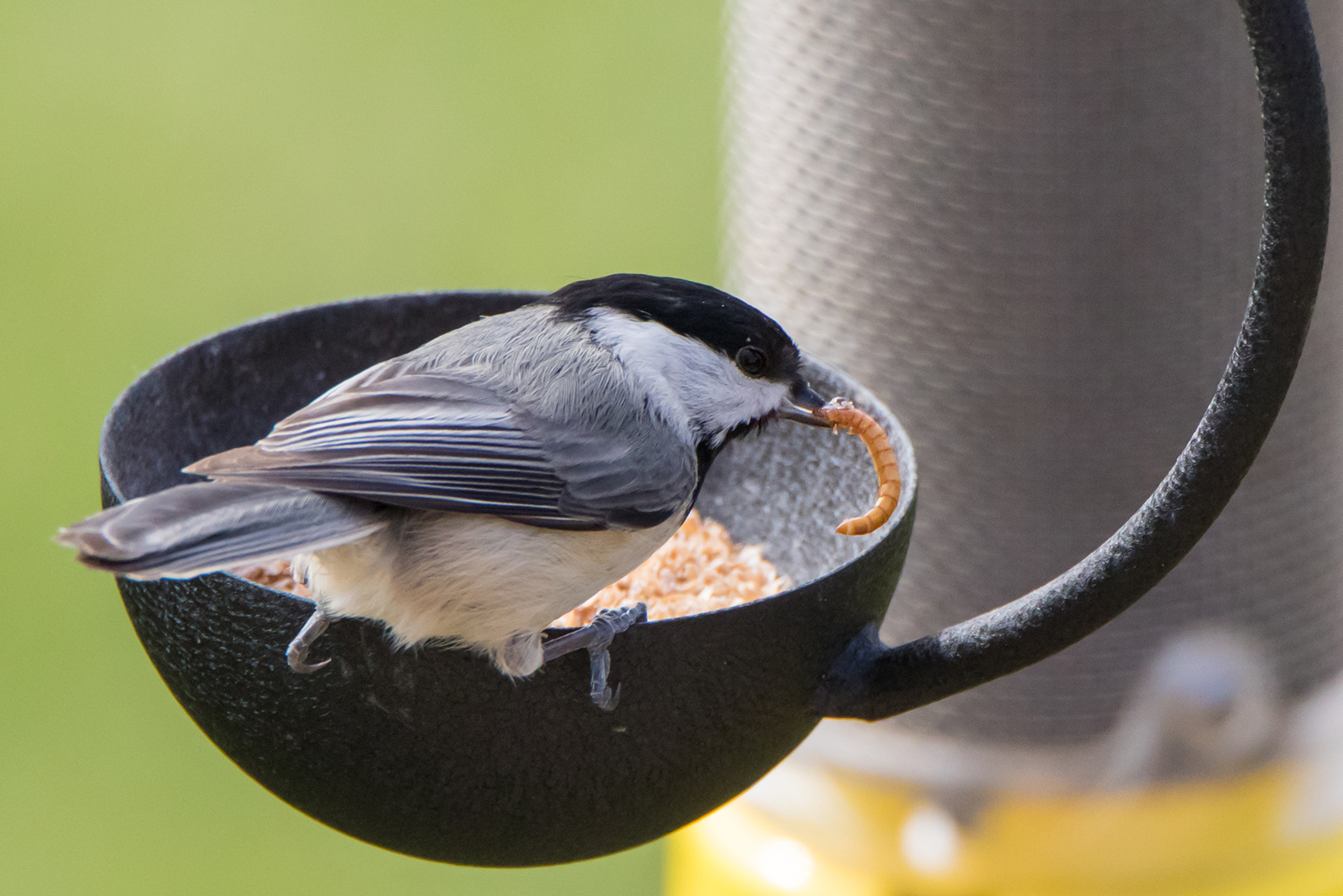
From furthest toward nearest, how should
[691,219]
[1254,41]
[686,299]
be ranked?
[691,219]
[686,299]
[1254,41]

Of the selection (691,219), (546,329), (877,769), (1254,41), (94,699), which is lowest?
(94,699)

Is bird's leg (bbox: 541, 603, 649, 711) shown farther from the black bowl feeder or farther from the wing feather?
the wing feather

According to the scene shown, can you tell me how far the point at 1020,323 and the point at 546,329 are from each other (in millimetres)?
1205

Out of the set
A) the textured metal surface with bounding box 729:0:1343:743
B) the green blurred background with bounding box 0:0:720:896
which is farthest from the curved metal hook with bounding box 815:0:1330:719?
the green blurred background with bounding box 0:0:720:896

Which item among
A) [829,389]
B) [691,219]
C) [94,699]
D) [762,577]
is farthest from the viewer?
[691,219]

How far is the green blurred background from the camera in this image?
372 cm

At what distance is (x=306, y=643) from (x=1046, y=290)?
62.3 inches

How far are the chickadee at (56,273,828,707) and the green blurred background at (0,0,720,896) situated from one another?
2433mm

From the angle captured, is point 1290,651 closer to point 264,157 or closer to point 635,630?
point 635,630

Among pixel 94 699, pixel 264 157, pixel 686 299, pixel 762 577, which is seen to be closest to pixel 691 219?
pixel 264 157

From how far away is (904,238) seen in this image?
2508 millimetres

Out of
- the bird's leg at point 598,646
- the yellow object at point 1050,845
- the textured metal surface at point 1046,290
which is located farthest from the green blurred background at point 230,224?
the bird's leg at point 598,646

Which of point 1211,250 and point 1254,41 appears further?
point 1211,250

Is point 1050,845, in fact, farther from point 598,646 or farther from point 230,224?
point 230,224
